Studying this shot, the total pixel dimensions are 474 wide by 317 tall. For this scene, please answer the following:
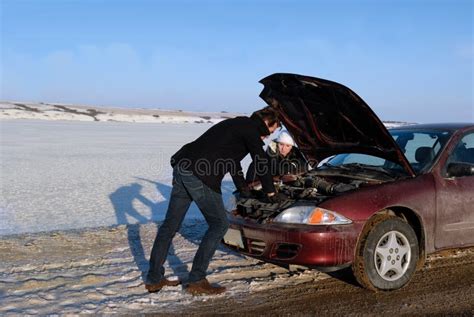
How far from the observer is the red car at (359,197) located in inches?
177

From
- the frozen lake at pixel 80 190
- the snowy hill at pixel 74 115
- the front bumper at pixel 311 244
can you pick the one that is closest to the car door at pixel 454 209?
the front bumper at pixel 311 244

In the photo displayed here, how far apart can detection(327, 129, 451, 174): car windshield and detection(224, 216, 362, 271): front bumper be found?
1.20 metres

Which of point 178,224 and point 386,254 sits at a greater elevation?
point 178,224

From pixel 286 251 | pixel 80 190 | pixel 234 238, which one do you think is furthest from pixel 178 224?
pixel 80 190

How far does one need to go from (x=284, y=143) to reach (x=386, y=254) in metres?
2.21

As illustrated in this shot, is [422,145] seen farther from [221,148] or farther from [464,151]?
[221,148]

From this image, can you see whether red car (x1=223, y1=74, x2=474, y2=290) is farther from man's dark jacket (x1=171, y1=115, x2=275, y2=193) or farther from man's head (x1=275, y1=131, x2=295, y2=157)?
man's dark jacket (x1=171, y1=115, x2=275, y2=193)

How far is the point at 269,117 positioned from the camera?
4555 millimetres

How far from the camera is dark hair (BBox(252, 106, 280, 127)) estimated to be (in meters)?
4.54

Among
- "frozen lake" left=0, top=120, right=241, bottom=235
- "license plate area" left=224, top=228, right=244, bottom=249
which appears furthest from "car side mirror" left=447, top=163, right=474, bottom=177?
"frozen lake" left=0, top=120, right=241, bottom=235

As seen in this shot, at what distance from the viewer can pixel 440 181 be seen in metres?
5.04

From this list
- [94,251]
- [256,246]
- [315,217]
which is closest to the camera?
[315,217]

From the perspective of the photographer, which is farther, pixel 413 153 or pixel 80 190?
pixel 80 190

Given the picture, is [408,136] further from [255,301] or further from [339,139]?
[255,301]
